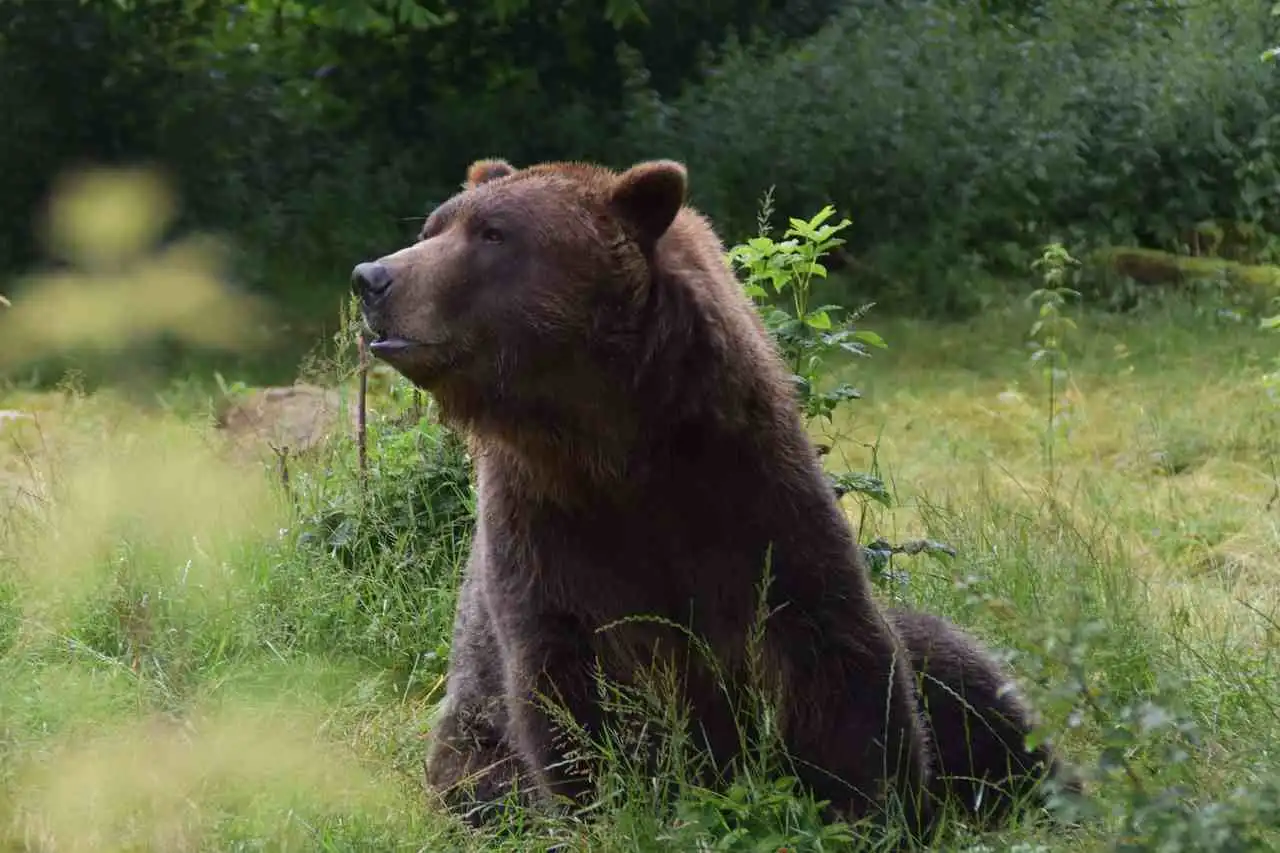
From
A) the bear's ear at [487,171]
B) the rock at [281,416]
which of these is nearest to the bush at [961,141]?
the rock at [281,416]

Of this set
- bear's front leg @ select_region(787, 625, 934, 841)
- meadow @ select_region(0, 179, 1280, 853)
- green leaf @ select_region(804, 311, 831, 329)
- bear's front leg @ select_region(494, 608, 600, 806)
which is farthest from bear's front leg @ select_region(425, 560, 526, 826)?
green leaf @ select_region(804, 311, 831, 329)

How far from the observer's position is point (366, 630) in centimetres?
541

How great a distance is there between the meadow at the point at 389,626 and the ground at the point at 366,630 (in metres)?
0.01

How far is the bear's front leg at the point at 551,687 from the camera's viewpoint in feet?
12.9

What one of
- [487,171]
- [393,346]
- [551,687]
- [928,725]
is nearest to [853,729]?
[928,725]

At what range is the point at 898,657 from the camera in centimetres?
405

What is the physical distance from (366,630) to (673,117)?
836 cm

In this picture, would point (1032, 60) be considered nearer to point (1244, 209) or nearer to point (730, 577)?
point (1244, 209)

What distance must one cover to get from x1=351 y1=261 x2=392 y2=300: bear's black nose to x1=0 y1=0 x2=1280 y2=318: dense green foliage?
7820mm

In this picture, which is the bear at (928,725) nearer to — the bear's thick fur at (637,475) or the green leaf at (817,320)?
the bear's thick fur at (637,475)

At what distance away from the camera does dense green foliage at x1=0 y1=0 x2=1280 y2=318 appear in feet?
39.7

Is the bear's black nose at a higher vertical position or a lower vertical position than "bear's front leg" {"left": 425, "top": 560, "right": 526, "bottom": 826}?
higher

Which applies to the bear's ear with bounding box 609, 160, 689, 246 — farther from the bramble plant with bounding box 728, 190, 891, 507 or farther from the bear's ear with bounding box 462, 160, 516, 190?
the bramble plant with bounding box 728, 190, 891, 507

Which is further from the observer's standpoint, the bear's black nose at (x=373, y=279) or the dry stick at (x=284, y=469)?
the dry stick at (x=284, y=469)
